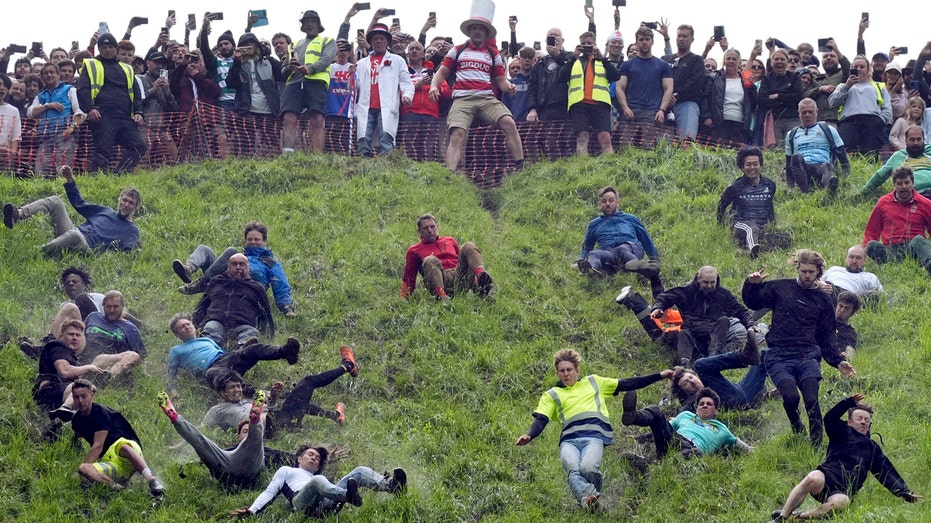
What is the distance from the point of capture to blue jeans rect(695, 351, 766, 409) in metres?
14.8

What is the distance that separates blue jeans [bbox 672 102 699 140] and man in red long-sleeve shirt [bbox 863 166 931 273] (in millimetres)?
4696

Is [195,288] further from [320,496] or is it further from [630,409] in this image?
[630,409]

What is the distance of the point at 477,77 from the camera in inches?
857

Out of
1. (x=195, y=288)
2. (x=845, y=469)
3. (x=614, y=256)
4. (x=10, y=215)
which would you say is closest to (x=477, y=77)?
(x=614, y=256)

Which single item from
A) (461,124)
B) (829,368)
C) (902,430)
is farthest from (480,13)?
(902,430)

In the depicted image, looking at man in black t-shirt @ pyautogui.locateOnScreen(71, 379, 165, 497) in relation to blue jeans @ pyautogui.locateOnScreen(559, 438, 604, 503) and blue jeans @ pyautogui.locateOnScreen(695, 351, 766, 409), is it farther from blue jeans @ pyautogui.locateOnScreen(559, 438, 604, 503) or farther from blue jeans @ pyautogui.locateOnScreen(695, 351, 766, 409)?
blue jeans @ pyautogui.locateOnScreen(695, 351, 766, 409)

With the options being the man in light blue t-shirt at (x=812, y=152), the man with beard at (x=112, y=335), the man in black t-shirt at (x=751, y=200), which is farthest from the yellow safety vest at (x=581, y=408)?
the man in light blue t-shirt at (x=812, y=152)

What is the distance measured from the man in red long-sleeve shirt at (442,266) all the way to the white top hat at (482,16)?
4.62 m

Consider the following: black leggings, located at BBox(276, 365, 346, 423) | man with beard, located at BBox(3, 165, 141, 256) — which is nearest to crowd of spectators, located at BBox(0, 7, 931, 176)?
man with beard, located at BBox(3, 165, 141, 256)

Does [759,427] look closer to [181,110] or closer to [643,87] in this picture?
[643,87]

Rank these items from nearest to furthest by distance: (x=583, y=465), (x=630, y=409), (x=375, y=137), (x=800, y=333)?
(x=630, y=409) < (x=583, y=465) < (x=800, y=333) < (x=375, y=137)

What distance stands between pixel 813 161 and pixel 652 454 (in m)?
7.61

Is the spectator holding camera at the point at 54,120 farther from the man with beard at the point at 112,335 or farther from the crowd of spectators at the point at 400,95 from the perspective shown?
the man with beard at the point at 112,335

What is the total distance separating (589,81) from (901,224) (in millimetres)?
5602
